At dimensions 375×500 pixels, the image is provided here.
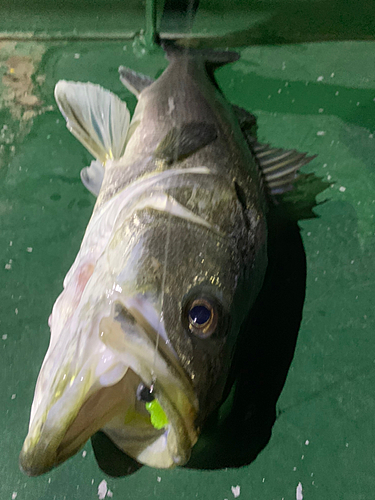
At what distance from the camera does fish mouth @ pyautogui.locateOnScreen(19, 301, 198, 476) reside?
1.02 m

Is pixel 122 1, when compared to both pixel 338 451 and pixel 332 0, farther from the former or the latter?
pixel 338 451

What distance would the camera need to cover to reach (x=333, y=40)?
3072 millimetres

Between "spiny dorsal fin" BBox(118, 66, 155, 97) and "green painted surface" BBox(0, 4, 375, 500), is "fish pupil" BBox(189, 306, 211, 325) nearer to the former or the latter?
"green painted surface" BBox(0, 4, 375, 500)

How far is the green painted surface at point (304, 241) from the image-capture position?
161 centimetres

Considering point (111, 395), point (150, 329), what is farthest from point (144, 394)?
Answer: point (150, 329)

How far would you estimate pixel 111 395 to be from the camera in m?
1.14

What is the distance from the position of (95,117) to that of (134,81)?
68 centimetres

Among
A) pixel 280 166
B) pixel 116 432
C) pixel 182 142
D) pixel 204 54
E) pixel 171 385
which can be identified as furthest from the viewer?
pixel 204 54

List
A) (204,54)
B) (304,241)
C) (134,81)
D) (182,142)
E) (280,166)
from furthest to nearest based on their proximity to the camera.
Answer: (204,54), (134,81), (304,241), (280,166), (182,142)

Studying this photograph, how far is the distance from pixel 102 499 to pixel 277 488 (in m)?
0.80

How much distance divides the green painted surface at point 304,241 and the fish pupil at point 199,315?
2.92ft

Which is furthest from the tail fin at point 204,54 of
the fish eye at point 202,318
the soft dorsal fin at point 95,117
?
the fish eye at point 202,318

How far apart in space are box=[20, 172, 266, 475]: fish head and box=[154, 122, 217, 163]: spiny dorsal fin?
21cm

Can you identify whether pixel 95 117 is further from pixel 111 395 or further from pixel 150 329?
pixel 111 395
